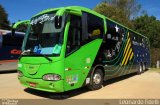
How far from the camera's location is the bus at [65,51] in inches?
340

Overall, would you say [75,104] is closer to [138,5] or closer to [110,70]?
[110,70]

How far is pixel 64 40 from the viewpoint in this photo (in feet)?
28.7

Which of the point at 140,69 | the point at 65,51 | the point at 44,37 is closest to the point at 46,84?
the point at 65,51

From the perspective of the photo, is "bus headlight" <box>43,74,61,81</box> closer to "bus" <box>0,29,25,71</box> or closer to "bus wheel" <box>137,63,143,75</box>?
"bus" <box>0,29,25,71</box>

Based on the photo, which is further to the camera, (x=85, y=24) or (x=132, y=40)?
(x=132, y=40)

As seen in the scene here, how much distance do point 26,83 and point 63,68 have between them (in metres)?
1.81

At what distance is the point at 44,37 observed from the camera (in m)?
9.32

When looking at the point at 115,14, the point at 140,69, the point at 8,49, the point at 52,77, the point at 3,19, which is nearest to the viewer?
the point at 52,77

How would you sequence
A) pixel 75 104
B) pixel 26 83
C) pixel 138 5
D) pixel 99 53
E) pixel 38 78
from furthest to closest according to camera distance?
pixel 138 5 → pixel 99 53 → pixel 26 83 → pixel 38 78 → pixel 75 104

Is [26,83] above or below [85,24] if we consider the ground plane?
below

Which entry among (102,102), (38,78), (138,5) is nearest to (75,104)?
(102,102)

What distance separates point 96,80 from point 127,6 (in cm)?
4276

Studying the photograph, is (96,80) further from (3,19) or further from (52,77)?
(3,19)

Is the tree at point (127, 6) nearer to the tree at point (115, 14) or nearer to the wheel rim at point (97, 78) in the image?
the tree at point (115, 14)
